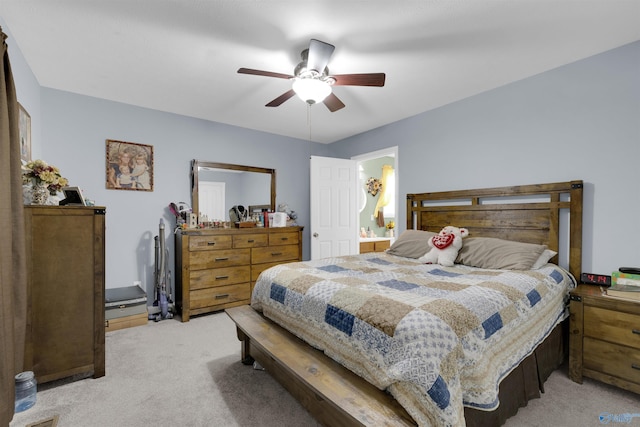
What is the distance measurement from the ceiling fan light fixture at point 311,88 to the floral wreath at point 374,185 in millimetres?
3932

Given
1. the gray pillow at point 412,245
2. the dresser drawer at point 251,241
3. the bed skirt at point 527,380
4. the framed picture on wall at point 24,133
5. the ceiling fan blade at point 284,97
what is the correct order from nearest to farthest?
the bed skirt at point 527,380 < the framed picture on wall at point 24,133 < the ceiling fan blade at point 284,97 < the gray pillow at point 412,245 < the dresser drawer at point 251,241

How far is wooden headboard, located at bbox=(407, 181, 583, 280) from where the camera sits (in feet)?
8.28

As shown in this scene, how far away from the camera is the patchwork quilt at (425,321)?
1.22 metres

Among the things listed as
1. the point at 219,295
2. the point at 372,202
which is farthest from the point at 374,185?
the point at 219,295

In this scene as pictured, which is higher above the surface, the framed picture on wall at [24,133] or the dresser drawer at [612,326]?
the framed picture on wall at [24,133]

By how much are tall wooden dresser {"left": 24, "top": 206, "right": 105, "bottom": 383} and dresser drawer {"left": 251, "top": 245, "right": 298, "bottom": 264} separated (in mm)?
1896

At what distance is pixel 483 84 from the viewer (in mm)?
2973

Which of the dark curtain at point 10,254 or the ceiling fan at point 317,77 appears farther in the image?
the ceiling fan at point 317,77

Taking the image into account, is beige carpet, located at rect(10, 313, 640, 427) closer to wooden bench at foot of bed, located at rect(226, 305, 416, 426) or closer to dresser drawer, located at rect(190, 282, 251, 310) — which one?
wooden bench at foot of bed, located at rect(226, 305, 416, 426)

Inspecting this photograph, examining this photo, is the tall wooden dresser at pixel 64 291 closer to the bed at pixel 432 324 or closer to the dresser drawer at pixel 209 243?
the bed at pixel 432 324

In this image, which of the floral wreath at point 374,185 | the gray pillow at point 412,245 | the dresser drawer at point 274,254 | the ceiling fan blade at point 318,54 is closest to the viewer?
the ceiling fan blade at point 318,54

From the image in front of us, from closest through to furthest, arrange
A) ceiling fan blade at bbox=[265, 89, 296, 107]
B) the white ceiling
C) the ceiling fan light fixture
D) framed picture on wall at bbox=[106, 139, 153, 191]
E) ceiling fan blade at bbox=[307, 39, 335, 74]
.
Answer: the white ceiling, ceiling fan blade at bbox=[307, 39, 335, 74], the ceiling fan light fixture, ceiling fan blade at bbox=[265, 89, 296, 107], framed picture on wall at bbox=[106, 139, 153, 191]

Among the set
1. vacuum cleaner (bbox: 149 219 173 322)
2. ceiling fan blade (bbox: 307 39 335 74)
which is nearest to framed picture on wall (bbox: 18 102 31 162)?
vacuum cleaner (bbox: 149 219 173 322)

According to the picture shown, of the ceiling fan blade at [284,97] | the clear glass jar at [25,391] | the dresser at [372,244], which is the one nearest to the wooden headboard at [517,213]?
the dresser at [372,244]
